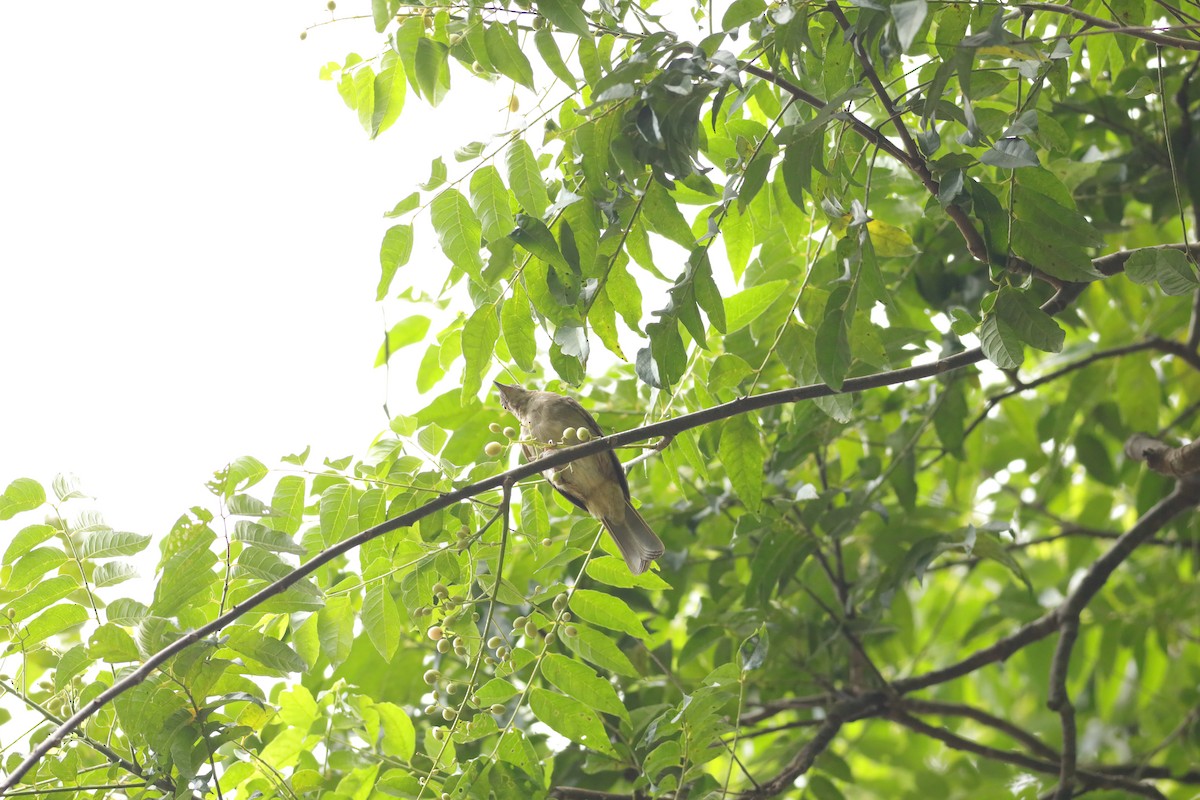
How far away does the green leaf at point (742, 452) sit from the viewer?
7.77 feet

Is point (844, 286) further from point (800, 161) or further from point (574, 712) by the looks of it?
point (574, 712)

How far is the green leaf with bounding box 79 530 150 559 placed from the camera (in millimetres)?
2164

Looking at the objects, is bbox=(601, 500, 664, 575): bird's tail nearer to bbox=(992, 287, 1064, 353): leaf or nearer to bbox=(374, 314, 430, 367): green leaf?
bbox=(374, 314, 430, 367): green leaf

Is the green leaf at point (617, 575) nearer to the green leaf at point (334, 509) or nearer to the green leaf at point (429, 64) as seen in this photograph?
the green leaf at point (334, 509)

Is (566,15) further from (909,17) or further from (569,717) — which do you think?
(569,717)

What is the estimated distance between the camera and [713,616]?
10.2ft

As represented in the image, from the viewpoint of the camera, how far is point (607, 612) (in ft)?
7.68

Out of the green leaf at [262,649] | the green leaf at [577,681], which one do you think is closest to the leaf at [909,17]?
the green leaf at [577,681]

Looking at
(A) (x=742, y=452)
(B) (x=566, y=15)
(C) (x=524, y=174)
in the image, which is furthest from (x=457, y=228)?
(A) (x=742, y=452)

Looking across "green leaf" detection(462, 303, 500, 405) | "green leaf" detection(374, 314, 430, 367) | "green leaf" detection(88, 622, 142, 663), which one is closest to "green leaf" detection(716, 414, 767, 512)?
"green leaf" detection(462, 303, 500, 405)

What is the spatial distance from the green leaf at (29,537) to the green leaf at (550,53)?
4.90ft

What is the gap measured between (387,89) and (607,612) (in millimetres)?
1323

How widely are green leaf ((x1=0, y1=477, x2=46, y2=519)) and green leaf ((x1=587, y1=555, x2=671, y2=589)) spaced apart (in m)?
1.26

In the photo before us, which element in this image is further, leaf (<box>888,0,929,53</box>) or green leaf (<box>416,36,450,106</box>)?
green leaf (<box>416,36,450,106</box>)
